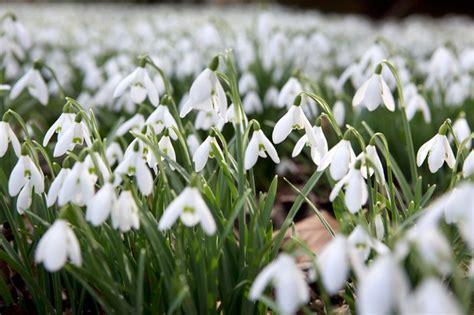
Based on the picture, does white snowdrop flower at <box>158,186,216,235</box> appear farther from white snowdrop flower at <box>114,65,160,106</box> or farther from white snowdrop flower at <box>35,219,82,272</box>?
white snowdrop flower at <box>114,65,160,106</box>

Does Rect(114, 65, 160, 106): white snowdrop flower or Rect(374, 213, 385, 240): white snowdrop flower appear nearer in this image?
Rect(374, 213, 385, 240): white snowdrop flower

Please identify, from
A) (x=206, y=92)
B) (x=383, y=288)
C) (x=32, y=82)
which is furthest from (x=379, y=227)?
(x=32, y=82)

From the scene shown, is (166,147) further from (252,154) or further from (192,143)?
(192,143)

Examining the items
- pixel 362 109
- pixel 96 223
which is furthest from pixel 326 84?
pixel 96 223

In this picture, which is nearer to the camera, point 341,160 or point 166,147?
point 341,160

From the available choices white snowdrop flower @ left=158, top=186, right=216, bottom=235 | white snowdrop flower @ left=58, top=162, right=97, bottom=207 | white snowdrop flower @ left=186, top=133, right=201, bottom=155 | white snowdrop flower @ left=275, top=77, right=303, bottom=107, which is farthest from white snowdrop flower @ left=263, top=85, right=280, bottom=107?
white snowdrop flower @ left=158, top=186, right=216, bottom=235

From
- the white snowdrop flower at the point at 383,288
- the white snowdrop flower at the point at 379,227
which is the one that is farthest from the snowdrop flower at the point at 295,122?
the white snowdrop flower at the point at 383,288

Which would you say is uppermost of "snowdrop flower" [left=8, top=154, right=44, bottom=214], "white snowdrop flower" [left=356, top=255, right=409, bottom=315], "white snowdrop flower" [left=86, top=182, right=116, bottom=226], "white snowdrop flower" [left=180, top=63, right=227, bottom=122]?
"white snowdrop flower" [left=180, top=63, right=227, bottom=122]
